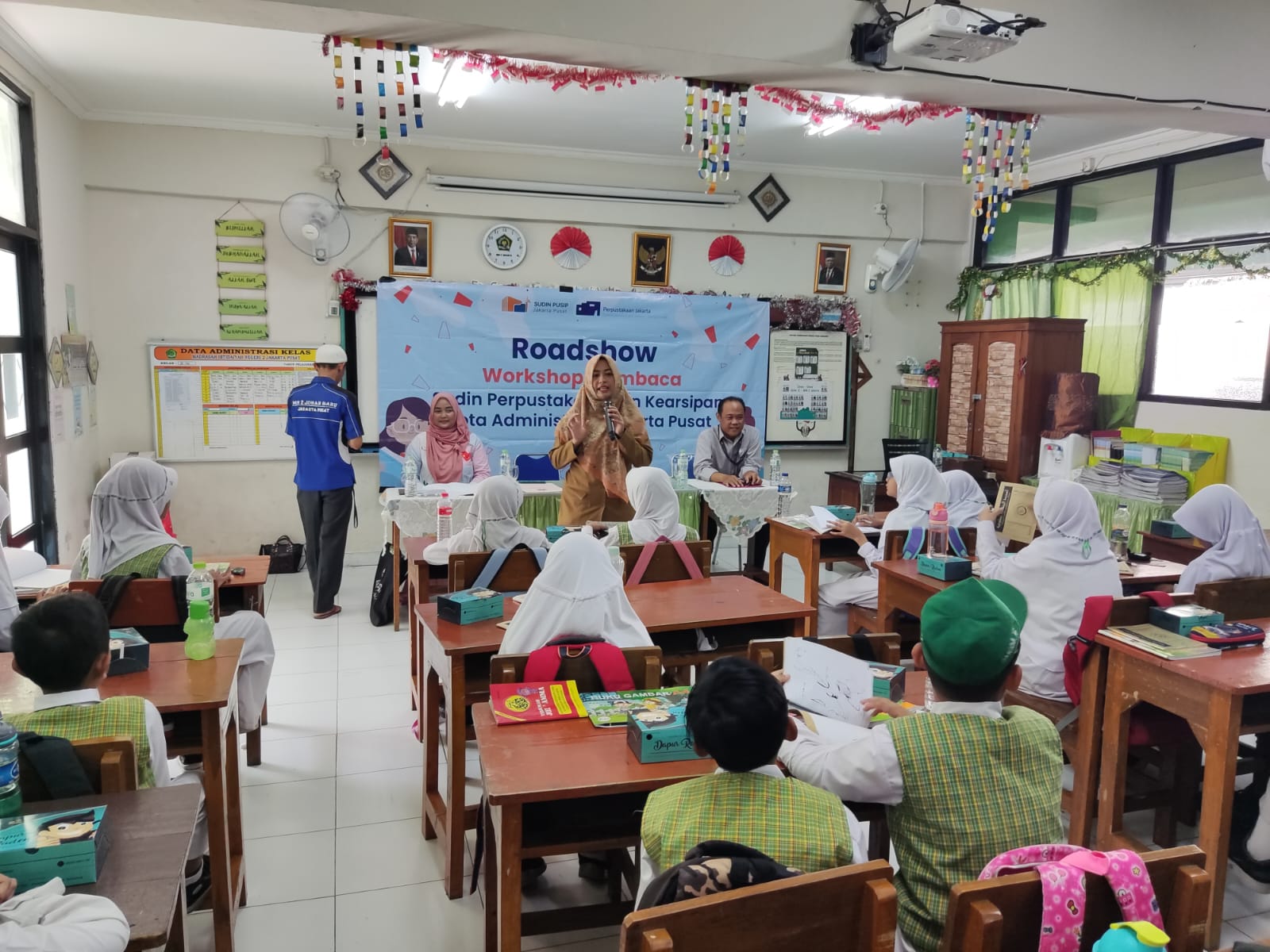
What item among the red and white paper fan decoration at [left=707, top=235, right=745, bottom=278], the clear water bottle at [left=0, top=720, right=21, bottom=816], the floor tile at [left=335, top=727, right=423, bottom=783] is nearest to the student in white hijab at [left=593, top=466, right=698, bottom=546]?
the floor tile at [left=335, top=727, right=423, bottom=783]

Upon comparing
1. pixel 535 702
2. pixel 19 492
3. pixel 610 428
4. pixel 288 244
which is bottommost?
pixel 535 702

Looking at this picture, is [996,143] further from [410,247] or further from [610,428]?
[410,247]

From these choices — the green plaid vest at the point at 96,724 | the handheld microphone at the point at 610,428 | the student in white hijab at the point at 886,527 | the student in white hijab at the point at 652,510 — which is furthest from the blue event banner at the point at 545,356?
the green plaid vest at the point at 96,724

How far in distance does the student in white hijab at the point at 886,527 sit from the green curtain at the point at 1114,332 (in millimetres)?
2472

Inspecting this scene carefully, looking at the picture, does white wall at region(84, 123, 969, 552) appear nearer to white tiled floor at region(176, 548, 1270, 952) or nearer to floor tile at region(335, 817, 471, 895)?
white tiled floor at region(176, 548, 1270, 952)

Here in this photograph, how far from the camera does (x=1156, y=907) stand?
122 centimetres

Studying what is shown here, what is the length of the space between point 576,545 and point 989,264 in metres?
6.16

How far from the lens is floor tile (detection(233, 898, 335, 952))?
7.47 feet

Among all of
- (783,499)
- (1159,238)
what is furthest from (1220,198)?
(783,499)

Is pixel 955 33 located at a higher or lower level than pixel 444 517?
higher

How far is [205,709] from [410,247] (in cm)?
486

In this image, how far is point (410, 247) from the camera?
635cm

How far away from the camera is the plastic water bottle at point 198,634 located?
2336 millimetres

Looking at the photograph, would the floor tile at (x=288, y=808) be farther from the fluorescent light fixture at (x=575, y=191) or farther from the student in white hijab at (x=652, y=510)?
the fluorescent light fixture at (x=575, y=191)
